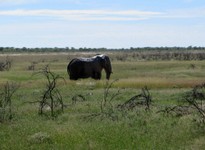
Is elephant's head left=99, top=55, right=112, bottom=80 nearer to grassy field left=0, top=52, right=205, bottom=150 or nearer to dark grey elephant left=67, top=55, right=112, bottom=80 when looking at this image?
dark grey elephant left=67, top=55, right=112, bottom=80

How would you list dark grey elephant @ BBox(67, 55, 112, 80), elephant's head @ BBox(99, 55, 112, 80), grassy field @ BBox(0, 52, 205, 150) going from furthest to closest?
elephant's head @ BBox(99, 55, 112, 80)
dark grey elephant @ BBox(67, 55, 112, 80)
grassy field @ BBox(0, 52, 205, 150)

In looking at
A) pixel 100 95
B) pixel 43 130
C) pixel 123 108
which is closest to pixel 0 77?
pixel 100 95

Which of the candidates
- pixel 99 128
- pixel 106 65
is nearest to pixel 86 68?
pixel 106 65

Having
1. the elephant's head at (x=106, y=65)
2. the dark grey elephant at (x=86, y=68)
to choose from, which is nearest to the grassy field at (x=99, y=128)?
the dark grey elephant at (x=86, y=68)

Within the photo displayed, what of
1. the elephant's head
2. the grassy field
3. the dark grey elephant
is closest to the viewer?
the grassy field

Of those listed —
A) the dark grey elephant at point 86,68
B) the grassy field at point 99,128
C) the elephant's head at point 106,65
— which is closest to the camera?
the grassy field at point 99,128

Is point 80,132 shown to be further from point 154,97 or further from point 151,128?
point 154,97

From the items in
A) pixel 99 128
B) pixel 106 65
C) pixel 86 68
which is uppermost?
pixel 106 65

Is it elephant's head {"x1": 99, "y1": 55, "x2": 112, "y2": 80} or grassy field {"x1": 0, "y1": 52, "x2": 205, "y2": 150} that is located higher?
elephant's head {"x1": 99, "y1": 55, "x2": 112, "y2": 80}

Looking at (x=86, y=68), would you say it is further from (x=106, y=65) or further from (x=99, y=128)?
(x=99, y=128)

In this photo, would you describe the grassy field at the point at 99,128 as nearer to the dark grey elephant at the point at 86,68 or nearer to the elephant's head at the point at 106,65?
the dark grey elephant at the point at 86,68

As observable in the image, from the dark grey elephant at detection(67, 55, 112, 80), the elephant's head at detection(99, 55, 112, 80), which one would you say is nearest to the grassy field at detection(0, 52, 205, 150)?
the dark grey elephant at detection(67, 55, 112, 80)

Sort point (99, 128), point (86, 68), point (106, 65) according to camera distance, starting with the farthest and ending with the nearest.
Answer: point (106, 65)
point (86, 68)
point (99, 128)

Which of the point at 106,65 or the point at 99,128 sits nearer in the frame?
the point at 99,128
